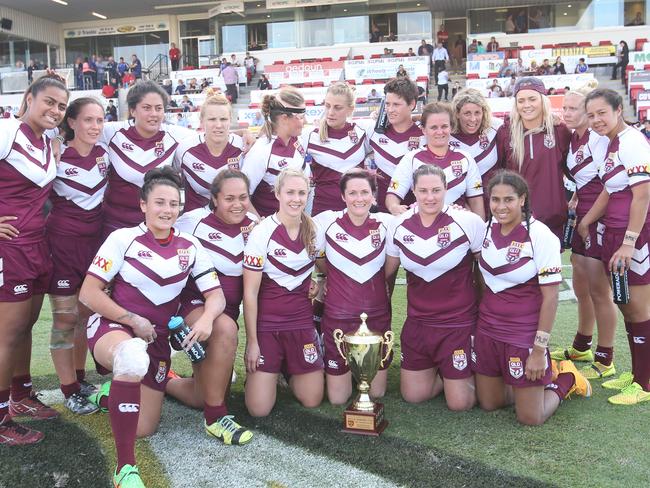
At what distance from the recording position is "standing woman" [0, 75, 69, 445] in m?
3.21

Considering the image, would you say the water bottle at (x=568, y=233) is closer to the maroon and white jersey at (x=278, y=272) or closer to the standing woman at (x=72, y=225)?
the maroon and white jersey at (x=278, y=272)

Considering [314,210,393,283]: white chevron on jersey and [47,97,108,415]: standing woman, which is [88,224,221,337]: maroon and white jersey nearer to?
[47,97,108,415]: standing woman

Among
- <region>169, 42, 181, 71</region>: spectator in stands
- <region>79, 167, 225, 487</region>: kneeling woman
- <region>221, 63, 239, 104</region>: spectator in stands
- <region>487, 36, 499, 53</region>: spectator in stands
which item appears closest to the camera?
<region>79, 167, 225, 487</region>: kneeling woman

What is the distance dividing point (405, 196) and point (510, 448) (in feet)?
5.74

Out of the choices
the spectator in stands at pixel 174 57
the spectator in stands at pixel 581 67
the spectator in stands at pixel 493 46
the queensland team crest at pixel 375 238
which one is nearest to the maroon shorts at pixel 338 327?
the queensland team crest at pixel 375 238

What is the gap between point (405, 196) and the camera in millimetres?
4199

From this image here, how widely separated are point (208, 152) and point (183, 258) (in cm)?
103

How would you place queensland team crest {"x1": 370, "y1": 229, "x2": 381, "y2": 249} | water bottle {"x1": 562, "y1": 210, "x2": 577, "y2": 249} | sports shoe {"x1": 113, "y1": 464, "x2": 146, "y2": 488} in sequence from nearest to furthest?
sports shoe {"x1": 113, "y1": 464, "x2": 146, "y2": 488}
queensland team crest {"x1": 370, "y1": 229, "x2": 381, "y2": 249}
water bottle {"x1": 562, "y1": 210, "x2": 577, "y2": 249}

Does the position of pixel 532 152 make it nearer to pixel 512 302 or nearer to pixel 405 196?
pixel 405 196

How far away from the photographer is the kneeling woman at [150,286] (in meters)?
3.05

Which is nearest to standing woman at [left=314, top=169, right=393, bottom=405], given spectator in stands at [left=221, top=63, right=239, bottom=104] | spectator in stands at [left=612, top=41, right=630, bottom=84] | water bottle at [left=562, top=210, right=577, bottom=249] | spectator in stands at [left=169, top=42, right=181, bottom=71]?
water bottle at [left=562, top=210, right=577, bottom=249]

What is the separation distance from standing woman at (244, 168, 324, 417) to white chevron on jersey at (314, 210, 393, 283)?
0.40 ft

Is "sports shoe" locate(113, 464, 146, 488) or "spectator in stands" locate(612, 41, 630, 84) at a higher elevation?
"spectator in stands" locate(612, 41, 630, 84)

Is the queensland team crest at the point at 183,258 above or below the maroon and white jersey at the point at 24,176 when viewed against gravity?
below
